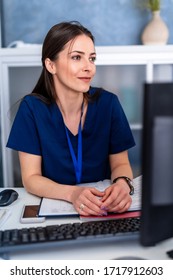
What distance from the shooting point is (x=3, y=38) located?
2.00 metres

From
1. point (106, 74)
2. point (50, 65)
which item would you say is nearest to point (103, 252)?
point (50, 65)

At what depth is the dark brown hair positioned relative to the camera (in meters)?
1.15

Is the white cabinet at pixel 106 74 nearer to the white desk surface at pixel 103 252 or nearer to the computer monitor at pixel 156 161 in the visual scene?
the white desk surface at pixel 103 252

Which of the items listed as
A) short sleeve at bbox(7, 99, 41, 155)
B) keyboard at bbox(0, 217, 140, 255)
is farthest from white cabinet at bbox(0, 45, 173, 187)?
keyboard at bbox(0, 217, 140, 255)

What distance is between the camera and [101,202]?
0.81m

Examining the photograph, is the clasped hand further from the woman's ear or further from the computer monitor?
the woman's ear

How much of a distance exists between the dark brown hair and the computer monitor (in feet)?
2.42

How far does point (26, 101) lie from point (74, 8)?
1.00 meters

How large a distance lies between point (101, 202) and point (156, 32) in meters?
1.24

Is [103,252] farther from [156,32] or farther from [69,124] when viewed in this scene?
[156,32]

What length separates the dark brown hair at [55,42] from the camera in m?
1.15
